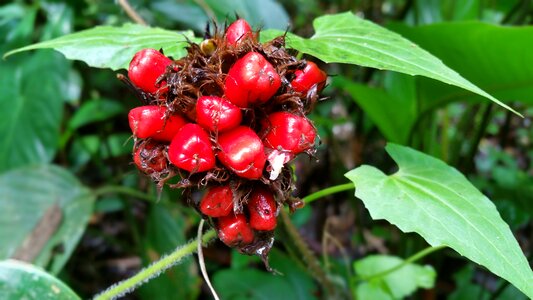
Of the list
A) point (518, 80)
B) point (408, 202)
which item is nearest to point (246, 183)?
point (408, 202)

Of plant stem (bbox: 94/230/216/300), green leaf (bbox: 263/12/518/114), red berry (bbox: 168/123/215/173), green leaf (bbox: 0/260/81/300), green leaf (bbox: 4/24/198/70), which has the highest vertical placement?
green leaf (bbox: 263/12/518/114)

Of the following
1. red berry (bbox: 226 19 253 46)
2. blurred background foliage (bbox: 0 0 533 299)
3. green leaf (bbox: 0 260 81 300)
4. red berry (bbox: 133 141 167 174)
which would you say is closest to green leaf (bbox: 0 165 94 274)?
blurred background foliage (bbox: 0 0 533 299)

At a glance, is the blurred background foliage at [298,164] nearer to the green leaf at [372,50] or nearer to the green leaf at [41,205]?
the green leaf at [41,205]

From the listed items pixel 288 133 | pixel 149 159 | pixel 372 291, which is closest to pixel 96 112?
pixel 372 291

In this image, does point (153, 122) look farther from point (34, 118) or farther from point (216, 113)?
Result: point (34, 118)

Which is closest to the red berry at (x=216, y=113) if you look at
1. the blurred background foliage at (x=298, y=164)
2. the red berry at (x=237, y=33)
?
the red berry at (x=237, y=33)

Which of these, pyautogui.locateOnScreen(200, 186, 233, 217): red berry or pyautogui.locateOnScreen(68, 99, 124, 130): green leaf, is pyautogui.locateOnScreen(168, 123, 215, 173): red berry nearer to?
pyautogui.locateOnScreen(200, 186, 233, 217): red berry
